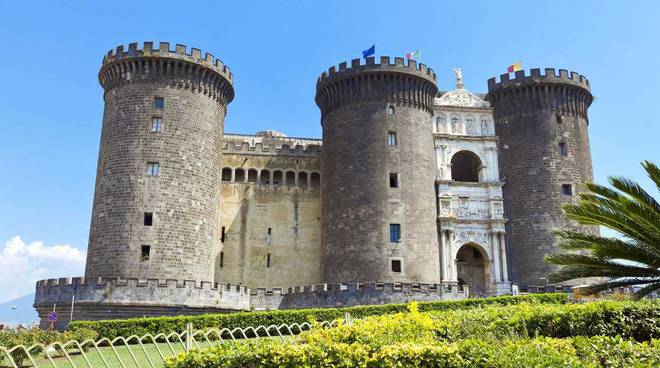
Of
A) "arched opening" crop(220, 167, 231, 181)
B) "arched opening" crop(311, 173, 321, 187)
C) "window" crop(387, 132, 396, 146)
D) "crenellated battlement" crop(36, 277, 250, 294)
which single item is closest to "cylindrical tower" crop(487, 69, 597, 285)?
"window" crop(387, 132, 396, 146)

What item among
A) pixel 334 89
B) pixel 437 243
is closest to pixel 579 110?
pixel 437 243

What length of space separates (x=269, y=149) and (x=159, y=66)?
10.2 meters

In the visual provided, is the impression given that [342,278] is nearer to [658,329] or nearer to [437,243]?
[437,243]

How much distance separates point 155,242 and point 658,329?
25537mm

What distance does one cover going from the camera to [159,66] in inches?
1420

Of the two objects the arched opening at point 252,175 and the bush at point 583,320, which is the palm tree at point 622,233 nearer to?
the bush at point 583,320

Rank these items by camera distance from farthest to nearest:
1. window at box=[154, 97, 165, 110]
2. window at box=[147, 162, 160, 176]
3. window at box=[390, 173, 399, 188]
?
window at box=[390, 173, 399, 188], window at box=[154, 97, 165, 110], window at box=[147, 162, 160, 176]

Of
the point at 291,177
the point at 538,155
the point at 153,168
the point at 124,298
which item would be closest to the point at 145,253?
the point at 124,298

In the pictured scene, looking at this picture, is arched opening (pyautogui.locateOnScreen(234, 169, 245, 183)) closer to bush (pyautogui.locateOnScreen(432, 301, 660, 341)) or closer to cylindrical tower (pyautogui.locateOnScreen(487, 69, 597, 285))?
cylindrical tower (pyautogui.locateOnScreen(487, 69, 597, 285))

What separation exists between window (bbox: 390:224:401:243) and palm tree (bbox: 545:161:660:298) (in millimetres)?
18718

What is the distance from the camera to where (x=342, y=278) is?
36.0 metres

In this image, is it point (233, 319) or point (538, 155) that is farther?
point (538, 155)

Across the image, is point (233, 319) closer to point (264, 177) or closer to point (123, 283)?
point (123, 283)

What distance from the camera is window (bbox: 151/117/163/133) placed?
115 feet
